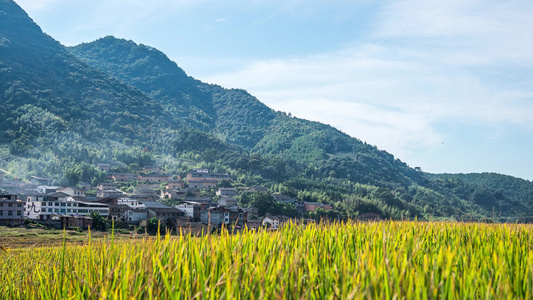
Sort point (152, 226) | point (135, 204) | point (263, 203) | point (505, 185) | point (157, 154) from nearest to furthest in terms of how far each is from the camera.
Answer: point (152, 226) → point (135, 204) → point (263, 203) → point (157, 154) → point (505, 185)

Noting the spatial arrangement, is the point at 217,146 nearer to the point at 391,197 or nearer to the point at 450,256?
the point at 391,197

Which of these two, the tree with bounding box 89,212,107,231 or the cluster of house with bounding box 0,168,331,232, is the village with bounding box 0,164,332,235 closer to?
the cluster of house with bounding box 0,168,331,232

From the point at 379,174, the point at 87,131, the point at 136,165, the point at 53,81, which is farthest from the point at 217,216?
the point at 53,81

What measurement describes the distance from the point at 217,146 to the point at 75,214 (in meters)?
90.3

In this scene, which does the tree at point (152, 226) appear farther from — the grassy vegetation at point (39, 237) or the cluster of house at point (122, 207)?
the grassy vegetation at point (39, 237)

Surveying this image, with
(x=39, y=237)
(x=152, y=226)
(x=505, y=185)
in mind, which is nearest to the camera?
(x=39, y=237)

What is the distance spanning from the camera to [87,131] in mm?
135875

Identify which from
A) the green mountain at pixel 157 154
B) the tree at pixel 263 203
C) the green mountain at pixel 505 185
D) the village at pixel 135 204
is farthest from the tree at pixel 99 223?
the green mountain at pixel 505 185

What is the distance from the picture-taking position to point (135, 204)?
6600 cm

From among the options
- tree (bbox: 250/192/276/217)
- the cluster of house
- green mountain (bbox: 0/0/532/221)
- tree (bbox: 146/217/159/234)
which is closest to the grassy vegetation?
the cluster of house

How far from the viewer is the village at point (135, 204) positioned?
51.6 metres

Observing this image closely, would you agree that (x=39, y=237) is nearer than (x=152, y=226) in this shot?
Yes

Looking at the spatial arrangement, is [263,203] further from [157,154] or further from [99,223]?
[157,154]

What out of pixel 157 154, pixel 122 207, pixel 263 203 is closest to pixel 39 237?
pixel 122 207
